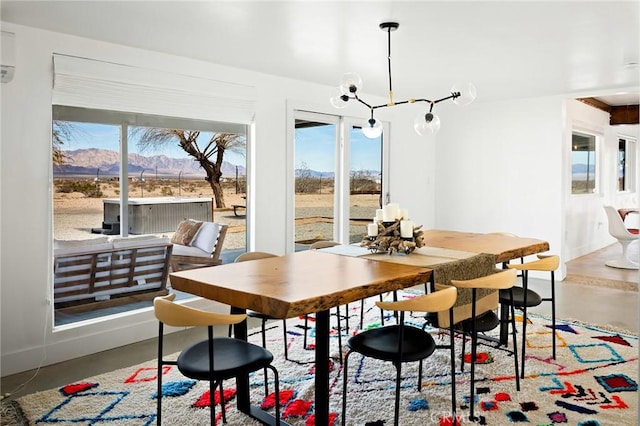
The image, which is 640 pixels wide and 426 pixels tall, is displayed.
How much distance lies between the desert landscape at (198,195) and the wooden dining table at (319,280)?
5.44 feet

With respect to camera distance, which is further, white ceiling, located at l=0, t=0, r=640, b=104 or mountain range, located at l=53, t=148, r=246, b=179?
mountain range, located at l=53, t=148, r=246, b=179

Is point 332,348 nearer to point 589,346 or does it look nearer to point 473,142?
point 589,346

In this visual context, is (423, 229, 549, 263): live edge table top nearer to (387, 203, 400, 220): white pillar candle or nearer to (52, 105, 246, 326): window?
(387, 203, 400, 220): white pillar candle

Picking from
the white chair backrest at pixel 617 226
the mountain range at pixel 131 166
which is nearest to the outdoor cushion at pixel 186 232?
the mountain range at pixel 131 166

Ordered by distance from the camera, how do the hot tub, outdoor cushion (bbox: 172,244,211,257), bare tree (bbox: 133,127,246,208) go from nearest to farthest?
the hot tub < bare tree (bbox: 133,127,246,208) < outdoor cushion (bbox: 172,244,211,257)

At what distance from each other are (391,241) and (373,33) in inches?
58.2

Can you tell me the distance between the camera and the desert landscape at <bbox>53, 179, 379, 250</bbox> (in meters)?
3.73

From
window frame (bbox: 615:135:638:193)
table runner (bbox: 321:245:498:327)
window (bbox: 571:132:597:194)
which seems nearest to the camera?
table runner (bbox: 321:245:498:327)

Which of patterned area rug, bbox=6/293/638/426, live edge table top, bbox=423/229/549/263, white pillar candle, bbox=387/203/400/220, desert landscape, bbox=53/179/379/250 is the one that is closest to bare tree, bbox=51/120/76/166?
desert landscape, bbox=53/179/379/250

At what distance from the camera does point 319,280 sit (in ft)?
7.91

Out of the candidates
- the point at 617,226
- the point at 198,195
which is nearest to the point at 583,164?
the point at 617,226

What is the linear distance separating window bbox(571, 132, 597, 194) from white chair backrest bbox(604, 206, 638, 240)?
84cm

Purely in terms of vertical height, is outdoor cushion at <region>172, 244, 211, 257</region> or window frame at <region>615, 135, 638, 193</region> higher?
window frame at <region>615, 135, 638, 193</region>

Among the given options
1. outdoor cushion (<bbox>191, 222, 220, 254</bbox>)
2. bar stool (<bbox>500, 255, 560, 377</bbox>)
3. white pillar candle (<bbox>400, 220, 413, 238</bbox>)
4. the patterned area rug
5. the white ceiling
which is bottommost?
the patterned area rug
